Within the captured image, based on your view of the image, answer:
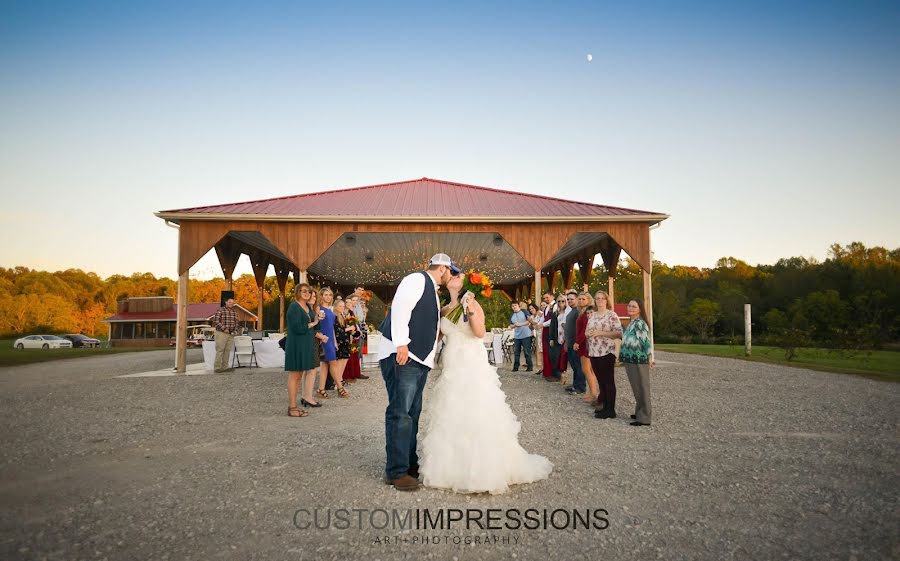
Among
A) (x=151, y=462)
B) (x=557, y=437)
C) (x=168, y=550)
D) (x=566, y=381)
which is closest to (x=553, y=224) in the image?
(x=566, y=381)

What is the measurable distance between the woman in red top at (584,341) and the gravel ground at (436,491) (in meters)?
0.43

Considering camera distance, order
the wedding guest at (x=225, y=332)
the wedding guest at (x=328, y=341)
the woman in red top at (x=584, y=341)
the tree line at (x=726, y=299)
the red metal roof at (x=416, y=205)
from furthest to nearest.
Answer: the tree line at (x=726, y=299) < the red metal roof at (x=416, y=205) < the wedding guest at (x=225, y=332) < the wedding guest at (x=328, y=341) < the woman in red top at (x=584, y=341)

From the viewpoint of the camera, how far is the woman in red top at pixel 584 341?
776 centimetres

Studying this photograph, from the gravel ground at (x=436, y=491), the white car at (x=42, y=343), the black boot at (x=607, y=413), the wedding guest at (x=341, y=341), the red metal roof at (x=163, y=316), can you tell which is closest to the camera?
the gravel ground at (x=436, y=491)

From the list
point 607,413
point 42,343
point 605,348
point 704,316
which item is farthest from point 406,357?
point 42,343

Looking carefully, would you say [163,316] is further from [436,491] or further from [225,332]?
[436,491]

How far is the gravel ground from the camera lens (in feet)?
9.09

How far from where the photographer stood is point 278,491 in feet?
12.0

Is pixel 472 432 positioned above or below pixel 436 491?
above

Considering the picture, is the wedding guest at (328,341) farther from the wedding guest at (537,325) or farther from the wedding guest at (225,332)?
the wedding guest at (537,325)

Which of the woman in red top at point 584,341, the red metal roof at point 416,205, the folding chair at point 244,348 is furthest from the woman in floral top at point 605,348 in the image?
the folding chair at point 244,348

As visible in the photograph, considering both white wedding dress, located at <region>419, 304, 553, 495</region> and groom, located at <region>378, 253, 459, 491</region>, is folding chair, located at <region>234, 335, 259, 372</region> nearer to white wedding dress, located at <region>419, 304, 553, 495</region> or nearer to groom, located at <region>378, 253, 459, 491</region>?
groom, located at <region>378, 253, 459, 491</region>

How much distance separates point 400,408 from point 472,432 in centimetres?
57

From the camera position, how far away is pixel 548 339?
10594 mm
